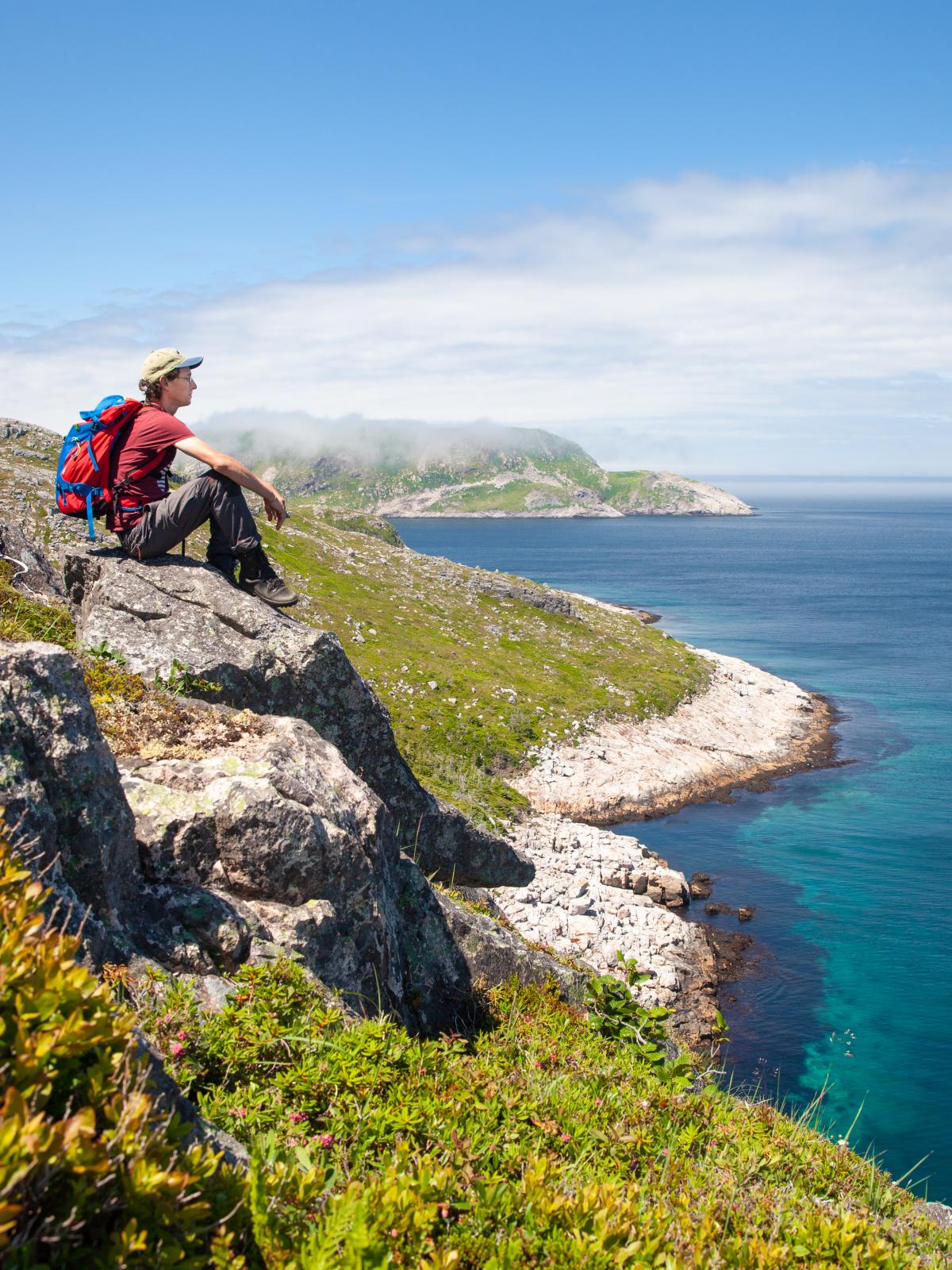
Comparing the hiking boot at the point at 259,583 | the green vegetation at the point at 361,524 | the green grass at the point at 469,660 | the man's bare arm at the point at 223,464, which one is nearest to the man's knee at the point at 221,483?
the man's bare arm at the point at 223,464

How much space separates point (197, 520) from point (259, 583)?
5.07 feet

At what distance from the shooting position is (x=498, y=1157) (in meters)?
6.08

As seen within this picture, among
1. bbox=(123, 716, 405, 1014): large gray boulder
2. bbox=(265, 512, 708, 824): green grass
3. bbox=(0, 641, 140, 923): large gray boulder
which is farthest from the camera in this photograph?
bbox=(265, 512, 708, 824): green grass

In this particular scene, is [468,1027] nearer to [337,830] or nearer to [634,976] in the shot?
[634,976]

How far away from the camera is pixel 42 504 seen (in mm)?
49312

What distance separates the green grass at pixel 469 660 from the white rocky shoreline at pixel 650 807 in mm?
2210

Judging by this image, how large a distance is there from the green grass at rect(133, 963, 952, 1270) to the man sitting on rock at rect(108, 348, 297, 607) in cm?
678

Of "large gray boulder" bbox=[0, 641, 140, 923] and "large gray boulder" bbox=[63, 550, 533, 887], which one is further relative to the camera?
"large gray boulder" bbox=[63, 550, 533, 887]

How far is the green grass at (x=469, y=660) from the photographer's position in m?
52.2

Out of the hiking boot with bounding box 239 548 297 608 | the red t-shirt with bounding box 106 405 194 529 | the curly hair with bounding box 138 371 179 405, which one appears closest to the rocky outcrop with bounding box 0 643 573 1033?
the hiking boot with bounding box 239 548 297 608

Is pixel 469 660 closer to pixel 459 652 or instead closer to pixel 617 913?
pixel 459 652

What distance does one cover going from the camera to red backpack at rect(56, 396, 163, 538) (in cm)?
1130

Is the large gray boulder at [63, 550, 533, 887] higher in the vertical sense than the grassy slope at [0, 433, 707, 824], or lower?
higher

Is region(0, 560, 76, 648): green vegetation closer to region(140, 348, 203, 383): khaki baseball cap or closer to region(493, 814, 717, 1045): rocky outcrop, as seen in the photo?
region(140, 348, 203, 383): khaki baseball cap
